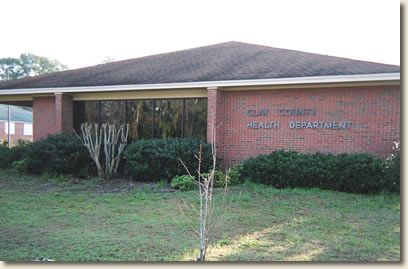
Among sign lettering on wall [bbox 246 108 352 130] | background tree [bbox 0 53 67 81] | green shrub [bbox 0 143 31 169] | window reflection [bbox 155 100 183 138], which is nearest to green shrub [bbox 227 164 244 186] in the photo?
sign lettering on wall [bbox 246 108 352 130]

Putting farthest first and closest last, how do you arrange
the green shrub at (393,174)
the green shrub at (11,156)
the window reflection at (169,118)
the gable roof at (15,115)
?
the gable roof at (15,115) → the green shrub at (11,156) → the window reflection at (169,118) → the green shrub at (393,174)

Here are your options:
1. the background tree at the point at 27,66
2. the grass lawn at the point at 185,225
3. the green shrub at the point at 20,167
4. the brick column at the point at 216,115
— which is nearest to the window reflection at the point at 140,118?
the brick column at the point at 216,115

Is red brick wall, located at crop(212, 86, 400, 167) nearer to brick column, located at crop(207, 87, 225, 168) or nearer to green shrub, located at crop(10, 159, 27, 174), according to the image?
brick column, located at crop(207, 87, 225, 168)

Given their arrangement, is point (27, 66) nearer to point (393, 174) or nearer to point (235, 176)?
point (235, 176)

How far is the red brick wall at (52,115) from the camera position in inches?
648

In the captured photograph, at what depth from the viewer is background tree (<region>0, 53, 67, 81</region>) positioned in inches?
2633

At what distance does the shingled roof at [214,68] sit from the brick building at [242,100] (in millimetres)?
38

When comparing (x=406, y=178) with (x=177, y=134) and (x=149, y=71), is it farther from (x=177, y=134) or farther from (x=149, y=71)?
(x=149, y=71)

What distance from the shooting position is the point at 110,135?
1493cm

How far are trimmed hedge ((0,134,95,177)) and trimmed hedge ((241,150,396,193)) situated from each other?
5616 millimetres

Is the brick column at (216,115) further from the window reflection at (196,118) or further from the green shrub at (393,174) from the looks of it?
the green shrub at (393,174)

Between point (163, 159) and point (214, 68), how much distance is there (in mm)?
4117

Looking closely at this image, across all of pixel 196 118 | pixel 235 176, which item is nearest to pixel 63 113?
pixel 196 118

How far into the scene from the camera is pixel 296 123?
1334 centimetres
